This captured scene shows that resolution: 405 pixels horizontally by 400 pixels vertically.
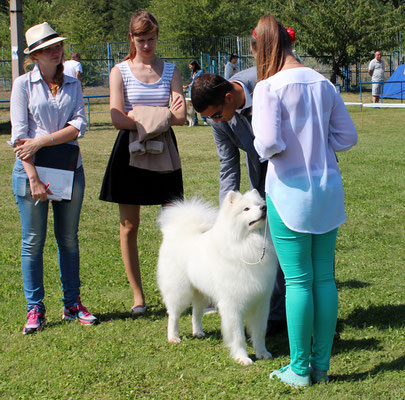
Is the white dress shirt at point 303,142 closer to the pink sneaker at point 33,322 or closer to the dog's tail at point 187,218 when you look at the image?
the dog's tail at point 187,218

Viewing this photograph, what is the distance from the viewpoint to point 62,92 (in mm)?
3684

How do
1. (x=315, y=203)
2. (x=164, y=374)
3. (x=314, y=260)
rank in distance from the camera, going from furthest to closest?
(x=164, y=374) < (x=314, y=260) < (x=315, y=203)

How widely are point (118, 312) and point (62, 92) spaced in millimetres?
1776

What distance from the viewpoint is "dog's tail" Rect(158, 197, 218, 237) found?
12.4 feet

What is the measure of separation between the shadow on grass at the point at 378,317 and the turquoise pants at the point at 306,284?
1127 mm

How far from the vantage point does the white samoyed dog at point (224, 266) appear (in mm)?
3230

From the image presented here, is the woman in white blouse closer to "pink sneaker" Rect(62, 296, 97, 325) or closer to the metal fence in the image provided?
"pink sneaker" Rect(62, 296, 97, 325)

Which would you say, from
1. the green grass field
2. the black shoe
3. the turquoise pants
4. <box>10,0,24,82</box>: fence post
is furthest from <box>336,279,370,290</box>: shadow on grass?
<box>10,0,24,82</box>: fence post

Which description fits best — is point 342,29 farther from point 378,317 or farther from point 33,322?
point 33,322

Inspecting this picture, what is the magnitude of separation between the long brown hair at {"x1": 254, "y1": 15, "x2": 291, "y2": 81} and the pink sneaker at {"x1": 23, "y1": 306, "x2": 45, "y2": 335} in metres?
2.42

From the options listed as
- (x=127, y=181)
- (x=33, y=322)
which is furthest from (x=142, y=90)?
(x=33, y=322)

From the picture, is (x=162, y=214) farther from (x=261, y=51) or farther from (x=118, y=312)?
(x=261, y=51)

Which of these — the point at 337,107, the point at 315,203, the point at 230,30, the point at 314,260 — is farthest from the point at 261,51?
the point at 230,30

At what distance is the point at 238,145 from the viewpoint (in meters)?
3.63
